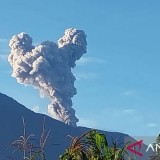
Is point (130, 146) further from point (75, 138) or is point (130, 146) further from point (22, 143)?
point (22, 143)

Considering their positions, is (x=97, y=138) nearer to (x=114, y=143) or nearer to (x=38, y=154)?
(x=114, y=143)

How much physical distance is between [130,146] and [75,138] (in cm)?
52

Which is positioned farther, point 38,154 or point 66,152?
point 38,154

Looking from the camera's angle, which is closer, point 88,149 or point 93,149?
point 93,149

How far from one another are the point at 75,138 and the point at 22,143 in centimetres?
59

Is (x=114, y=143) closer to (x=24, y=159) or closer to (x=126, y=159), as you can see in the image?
(x=126, y=159)

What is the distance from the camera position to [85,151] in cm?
533

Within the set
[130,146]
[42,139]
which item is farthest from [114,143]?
[42,139]

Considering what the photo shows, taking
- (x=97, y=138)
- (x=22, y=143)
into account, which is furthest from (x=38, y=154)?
(x=97, y=138)

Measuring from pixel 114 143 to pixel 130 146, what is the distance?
166mm

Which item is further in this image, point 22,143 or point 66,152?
point 22,143

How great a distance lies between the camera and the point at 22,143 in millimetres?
5434

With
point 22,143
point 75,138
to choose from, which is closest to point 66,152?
point 75,138

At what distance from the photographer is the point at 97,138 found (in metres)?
5.07
